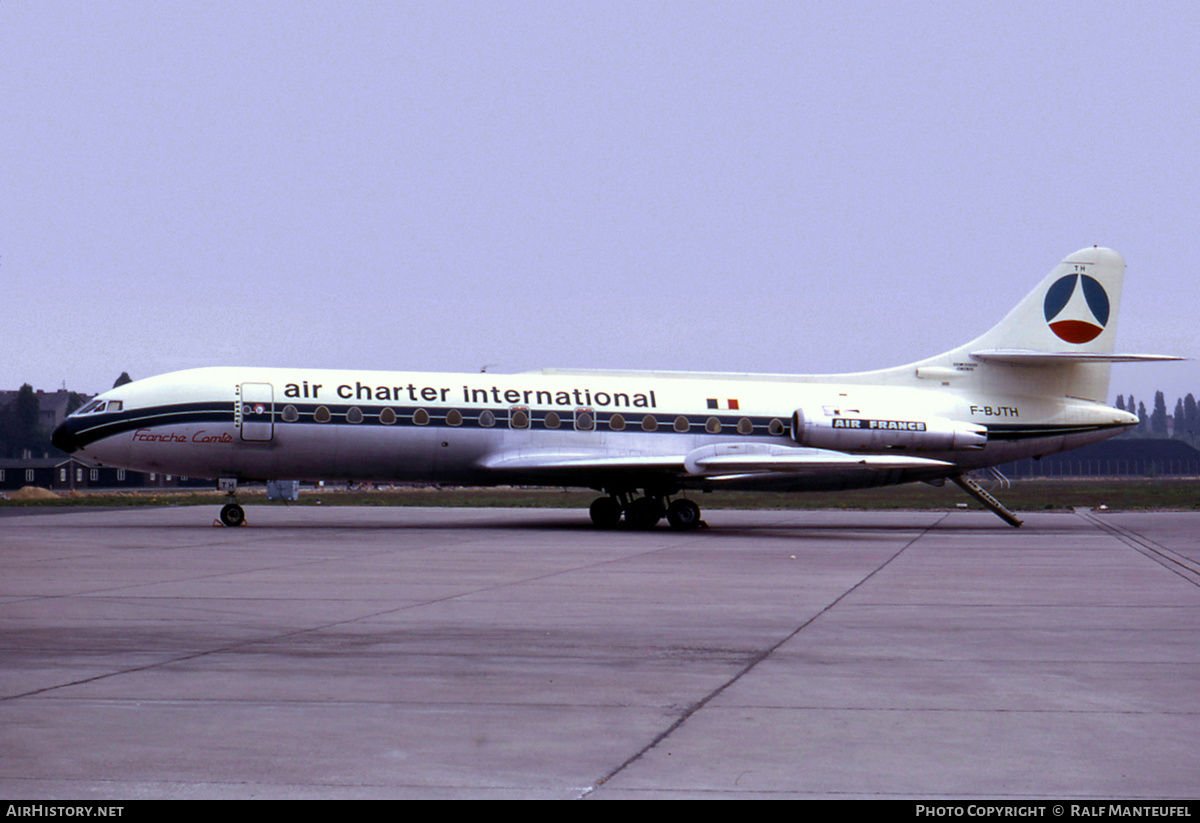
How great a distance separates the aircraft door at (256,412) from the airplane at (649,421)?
3 cm

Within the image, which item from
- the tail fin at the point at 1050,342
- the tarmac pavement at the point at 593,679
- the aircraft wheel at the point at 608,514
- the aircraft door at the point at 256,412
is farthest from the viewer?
the tail fin at the point at 1050,342

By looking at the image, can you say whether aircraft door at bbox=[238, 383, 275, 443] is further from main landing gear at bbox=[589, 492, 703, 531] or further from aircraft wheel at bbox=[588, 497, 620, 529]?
main landing gear at bbox=[589, 492, 703, 531]

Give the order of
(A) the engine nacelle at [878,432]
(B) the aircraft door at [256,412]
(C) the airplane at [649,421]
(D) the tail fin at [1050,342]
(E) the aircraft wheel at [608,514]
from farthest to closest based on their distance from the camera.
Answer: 1. (D) the tail fin at [1050,342]
2. (E) the aircraft wheel at [608,514]
3. (A) the engine nacelle at [878,432]
4. (C) the airplane at [649,421]
5. (B) the aircraft door at [256,412]

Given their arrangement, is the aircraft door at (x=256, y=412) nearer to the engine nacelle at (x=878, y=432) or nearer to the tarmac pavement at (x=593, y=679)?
the tarmac pavement at (x=593, y=679)

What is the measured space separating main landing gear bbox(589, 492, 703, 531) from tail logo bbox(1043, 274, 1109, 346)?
1185 cm

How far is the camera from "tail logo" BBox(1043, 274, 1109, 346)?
35.0m

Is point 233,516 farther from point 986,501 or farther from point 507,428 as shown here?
point 986,501

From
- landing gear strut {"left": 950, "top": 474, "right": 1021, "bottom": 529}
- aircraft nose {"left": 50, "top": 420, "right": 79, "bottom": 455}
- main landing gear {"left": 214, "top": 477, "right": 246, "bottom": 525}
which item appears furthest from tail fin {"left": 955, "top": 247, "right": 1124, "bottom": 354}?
aircraft nose {"left": 50, "top": 420, "right": 79, "bottom": 455}

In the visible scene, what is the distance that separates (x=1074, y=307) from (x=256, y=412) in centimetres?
2189

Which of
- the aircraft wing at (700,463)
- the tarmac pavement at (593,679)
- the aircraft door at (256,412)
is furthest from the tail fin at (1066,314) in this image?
the aircraft door at (256,412)

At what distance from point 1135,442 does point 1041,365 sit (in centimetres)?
17138

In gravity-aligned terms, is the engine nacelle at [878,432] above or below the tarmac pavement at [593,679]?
above

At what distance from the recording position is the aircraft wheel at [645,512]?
102 feet

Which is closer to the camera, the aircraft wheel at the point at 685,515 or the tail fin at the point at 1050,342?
the aircraft wheel at the point at 685,515
